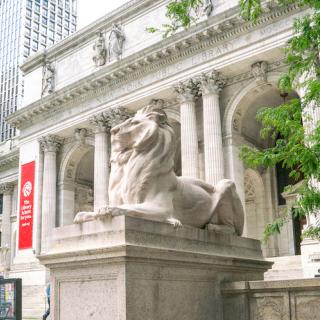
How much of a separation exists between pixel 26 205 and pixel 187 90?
15.1 m

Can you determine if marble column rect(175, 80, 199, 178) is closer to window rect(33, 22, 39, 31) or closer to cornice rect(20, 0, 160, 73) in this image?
cornice rect(20, 0, 160, 73)

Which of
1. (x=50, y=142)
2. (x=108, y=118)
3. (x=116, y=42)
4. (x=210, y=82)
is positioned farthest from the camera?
(x=50, y=142)

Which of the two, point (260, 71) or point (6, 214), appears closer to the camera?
point (260, 71)

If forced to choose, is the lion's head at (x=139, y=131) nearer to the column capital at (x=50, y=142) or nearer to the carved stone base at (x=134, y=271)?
the carved stone base at (x=134, y=271)

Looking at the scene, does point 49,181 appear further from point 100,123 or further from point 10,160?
point 10,160

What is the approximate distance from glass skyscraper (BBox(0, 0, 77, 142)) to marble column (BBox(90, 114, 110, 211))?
70.4 m

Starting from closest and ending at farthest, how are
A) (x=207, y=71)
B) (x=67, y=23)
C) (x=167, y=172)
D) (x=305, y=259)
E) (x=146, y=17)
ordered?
(x=167, y=172)
(x=305, y=259)
(x=207, y=71)
(x=146, y=17)
(x=67, y=23)

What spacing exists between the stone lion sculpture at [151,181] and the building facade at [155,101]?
524 inches

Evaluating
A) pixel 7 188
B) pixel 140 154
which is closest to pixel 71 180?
pixel 7 188

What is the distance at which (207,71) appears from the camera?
2639 cm

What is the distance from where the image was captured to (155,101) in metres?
28.4

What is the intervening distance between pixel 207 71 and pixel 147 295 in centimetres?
2183

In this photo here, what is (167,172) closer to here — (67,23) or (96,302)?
(96,302)

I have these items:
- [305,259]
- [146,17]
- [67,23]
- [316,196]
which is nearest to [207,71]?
[146,17]
